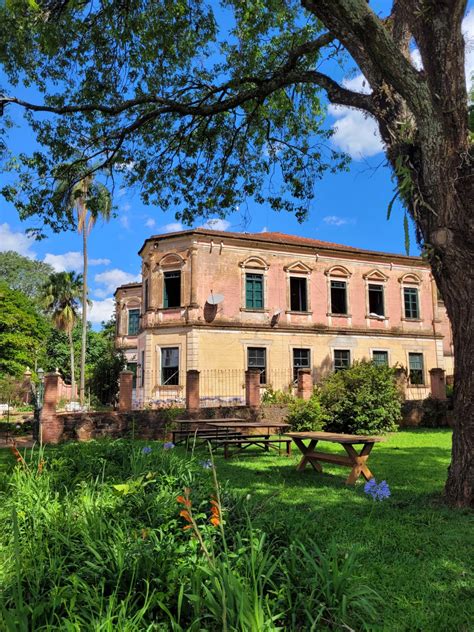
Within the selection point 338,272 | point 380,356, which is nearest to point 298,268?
point 338,272

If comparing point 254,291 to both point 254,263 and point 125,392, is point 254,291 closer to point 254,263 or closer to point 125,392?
point 254,263

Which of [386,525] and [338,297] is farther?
[338,297]

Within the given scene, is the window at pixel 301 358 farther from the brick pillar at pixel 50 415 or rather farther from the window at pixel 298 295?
the brick pillar at pixel 50 415

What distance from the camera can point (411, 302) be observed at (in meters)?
28.5

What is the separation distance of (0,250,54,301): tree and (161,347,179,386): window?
26677mm

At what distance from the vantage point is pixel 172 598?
8.07ft

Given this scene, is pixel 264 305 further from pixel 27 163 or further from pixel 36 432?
pixel 27 163

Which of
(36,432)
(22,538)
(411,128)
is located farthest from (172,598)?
(36,432)

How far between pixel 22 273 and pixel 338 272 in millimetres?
32809

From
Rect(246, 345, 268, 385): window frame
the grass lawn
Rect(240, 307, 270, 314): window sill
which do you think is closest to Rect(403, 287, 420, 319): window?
Rect(240, 307, 270, 314): window sill

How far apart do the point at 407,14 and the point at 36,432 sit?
1331 cm

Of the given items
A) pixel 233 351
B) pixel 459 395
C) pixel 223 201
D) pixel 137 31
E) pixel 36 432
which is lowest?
pixel 36 432

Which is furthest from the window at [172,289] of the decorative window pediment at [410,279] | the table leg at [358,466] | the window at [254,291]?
the table leg at [358,466]

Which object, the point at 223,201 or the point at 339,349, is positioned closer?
the point at 223,201
